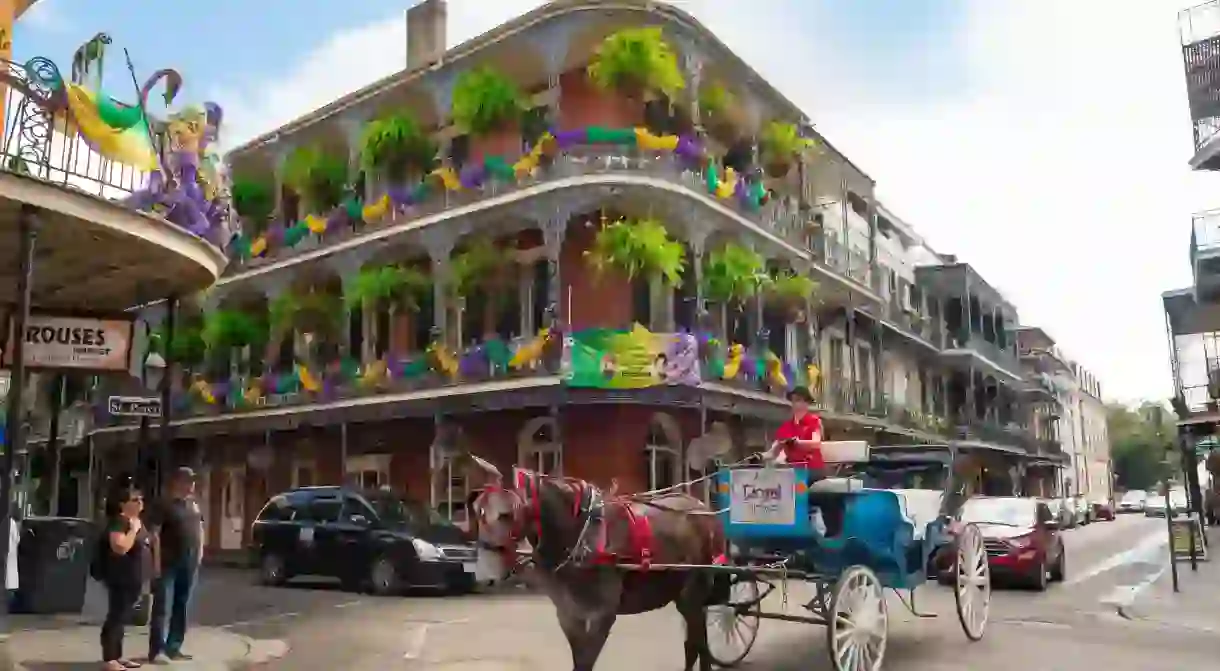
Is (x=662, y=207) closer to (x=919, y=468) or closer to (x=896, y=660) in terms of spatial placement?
(x=919, y=468)

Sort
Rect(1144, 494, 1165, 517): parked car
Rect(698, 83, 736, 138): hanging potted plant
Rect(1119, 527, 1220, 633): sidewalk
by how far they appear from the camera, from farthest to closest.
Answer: Rect(1144, 494, 1165, 517): parked car → Rect(698, 83, 736, 138): hanging potted plant → Rect(1119, 527, 1220, 633): sidewalk

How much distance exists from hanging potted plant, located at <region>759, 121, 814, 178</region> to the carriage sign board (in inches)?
688

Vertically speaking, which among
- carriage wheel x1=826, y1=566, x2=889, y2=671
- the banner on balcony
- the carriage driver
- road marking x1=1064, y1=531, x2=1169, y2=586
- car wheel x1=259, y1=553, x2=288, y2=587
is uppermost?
the banner on balcony

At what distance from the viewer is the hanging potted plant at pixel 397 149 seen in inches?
946

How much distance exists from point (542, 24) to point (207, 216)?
11.5 meters

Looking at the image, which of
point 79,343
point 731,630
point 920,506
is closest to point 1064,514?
point 920,506

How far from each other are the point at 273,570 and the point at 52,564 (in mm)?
6224

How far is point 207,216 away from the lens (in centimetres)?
1164

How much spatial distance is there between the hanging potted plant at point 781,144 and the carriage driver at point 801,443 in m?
16.8

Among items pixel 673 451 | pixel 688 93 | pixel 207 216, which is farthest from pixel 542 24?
pixel 207 216

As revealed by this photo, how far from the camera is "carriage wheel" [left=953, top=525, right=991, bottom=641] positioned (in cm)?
1016

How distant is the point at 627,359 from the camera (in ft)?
64.5

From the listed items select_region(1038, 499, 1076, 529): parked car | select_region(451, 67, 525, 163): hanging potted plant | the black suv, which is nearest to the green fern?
select_region(451, 67, 525, 163): hanging potted plant

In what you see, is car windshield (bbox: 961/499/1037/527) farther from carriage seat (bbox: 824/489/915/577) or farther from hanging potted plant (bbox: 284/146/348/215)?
hanging potted plant (bbox: 284/146/348/215)
